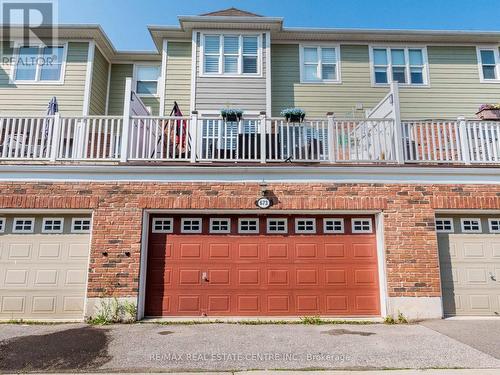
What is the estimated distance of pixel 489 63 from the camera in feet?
41.2

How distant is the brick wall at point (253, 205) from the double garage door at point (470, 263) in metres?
0.42

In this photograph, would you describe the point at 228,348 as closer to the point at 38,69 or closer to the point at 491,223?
the point at 491,223

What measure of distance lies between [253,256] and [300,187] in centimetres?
175

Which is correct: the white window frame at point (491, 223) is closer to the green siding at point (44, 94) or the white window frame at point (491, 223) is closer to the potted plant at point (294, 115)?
the potted plant at point (294, 115)

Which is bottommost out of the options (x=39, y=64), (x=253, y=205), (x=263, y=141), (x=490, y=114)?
(x=253, y=205)

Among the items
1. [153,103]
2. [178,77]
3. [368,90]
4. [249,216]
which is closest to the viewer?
[249,216]

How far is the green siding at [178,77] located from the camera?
1188 cm

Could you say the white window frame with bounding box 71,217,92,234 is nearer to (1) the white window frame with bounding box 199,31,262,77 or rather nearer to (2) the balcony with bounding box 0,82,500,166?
(2) the balcony with bounding box 0,82,500,166

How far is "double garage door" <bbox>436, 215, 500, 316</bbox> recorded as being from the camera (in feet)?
24.6

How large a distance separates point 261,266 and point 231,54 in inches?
292

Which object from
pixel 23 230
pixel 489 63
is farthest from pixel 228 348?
pixel 489 63

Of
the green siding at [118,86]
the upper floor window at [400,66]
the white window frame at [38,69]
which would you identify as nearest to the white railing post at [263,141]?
the upper floor window at [400,66]

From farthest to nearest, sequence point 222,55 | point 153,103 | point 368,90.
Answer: point 153,103 → point 368,90 → point 222,55

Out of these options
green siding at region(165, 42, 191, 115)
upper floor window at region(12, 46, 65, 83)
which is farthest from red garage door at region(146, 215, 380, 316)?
upper floor window at region(12, 46, 65, 83)
